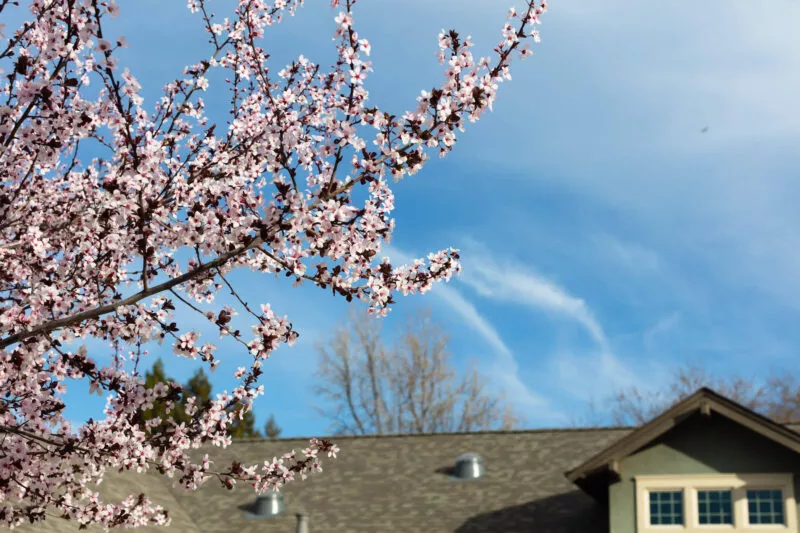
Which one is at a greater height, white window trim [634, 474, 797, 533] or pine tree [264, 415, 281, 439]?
pine tree [264, 415, 281, 439]

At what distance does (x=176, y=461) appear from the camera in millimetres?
9570

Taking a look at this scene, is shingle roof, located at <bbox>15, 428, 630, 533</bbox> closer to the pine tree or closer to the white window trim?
the white window trim

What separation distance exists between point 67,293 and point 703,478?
1175 centimetres

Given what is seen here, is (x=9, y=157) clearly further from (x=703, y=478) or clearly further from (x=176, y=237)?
(x=703, y=478)

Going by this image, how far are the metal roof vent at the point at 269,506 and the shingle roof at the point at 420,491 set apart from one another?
0.62ft

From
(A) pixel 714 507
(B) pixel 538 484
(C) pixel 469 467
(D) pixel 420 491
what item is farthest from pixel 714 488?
(D) pixel 420 491

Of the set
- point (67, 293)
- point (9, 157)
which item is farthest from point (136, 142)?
point (9, 157)

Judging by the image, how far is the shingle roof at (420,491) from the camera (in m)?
19.3

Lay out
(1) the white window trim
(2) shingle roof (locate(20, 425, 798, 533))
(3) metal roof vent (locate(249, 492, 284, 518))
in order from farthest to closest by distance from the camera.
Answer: (3) metal roof vent (locate(249, 492, 284, 518)) < (2) shingle roof (locate(20, 425, 798, 533)) < (1) the white window trim

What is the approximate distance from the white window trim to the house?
18mm

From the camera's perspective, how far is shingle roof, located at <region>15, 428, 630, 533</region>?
19.3 meters

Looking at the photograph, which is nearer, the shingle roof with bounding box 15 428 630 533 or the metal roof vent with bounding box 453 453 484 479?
the shingle roof with bounding box 15 428 630 533

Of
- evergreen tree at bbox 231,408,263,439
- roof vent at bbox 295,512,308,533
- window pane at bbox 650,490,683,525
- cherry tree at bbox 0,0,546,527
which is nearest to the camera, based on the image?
cherry tree at bbox 0,0,546,527

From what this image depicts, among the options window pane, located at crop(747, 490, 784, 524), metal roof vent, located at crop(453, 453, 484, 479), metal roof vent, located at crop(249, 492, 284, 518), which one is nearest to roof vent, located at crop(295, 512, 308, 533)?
metal roof vent, located at crop(249, 492, 284, 518)
